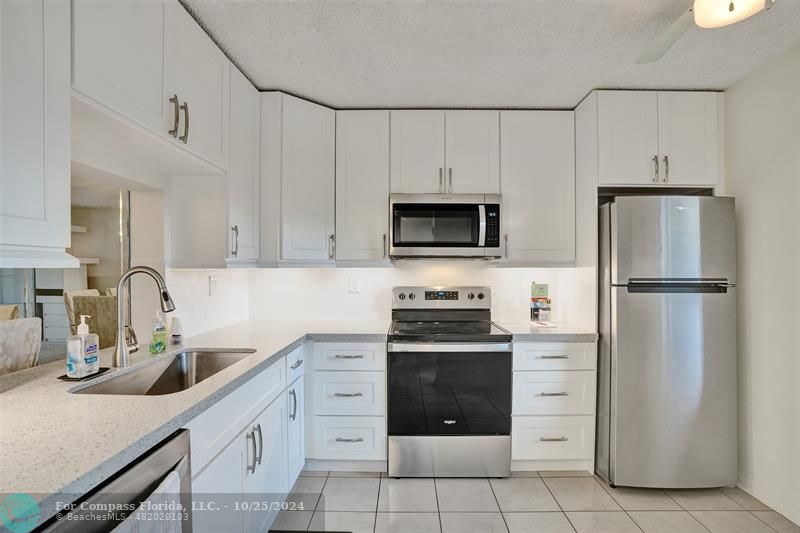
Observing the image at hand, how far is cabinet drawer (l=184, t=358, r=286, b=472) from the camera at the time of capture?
1205 millimetres

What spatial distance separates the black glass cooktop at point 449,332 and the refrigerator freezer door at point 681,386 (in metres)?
0.70

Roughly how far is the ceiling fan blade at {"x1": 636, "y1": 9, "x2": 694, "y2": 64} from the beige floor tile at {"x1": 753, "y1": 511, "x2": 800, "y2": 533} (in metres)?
2.25

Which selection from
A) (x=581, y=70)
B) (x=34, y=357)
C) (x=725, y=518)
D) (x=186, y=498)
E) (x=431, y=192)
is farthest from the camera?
(x=431, y=192)

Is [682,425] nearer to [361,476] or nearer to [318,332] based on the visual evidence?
[361,476]

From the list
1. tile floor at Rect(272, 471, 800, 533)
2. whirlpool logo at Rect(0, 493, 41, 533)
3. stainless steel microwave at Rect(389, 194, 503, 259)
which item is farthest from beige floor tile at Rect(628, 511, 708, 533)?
whirlpool logo at Rect(0, 493, 41, 533)

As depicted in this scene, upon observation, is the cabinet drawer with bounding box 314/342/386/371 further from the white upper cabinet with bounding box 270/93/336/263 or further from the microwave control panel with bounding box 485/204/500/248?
the microwave control panel with bounding box 485/204/500/248

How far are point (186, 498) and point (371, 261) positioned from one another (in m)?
1.75

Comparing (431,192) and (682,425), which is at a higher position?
(431,192)

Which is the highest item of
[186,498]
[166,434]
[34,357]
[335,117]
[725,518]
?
[335,117]

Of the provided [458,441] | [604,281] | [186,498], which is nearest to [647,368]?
[604,281]

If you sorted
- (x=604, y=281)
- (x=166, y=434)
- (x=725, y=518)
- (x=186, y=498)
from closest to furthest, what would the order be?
(x=166, y=434) → (x=186, y=498) → (x=725, y=518) → (x=604, y=281)

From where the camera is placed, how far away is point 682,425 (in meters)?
2.20

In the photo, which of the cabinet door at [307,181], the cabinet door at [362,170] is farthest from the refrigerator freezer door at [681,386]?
the cabinet door at [307,181]

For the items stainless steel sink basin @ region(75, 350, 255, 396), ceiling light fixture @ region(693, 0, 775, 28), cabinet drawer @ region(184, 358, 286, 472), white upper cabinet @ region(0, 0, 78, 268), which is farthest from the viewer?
stainless steel sink basin @ region(75, 350, 255, 396)
